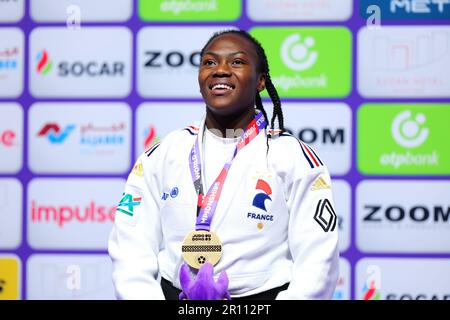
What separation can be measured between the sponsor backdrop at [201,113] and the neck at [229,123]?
1156mm

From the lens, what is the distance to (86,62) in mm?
3412

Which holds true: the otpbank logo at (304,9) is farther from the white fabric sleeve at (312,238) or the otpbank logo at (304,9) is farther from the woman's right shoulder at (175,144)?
the white fabric sleeve at (312,238)

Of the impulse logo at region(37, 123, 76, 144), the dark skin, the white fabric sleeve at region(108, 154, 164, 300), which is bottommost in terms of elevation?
the white fabric sleeve at region(108, 154, 164, 300)

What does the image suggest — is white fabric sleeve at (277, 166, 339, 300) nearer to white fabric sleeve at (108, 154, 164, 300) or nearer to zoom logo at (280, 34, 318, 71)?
white fabric sleeve at (108, 154, 164, 300)

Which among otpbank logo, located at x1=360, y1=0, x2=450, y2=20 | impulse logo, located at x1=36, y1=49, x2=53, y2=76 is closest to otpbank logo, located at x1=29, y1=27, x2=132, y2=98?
impulse logo, located at x1=36, y1=49, x2=53, y2=76

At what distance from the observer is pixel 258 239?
2002 millimetres

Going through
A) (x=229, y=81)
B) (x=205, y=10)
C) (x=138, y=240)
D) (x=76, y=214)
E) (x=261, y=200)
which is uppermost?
(x=205, y=10)

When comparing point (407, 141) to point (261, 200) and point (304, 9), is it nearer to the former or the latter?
point (304, 9)

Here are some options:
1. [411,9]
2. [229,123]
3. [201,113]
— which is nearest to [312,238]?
[229,123]

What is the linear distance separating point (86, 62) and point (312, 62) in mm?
1114

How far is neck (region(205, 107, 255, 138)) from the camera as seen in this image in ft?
7.07

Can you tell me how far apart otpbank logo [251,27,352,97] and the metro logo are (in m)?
1.05
